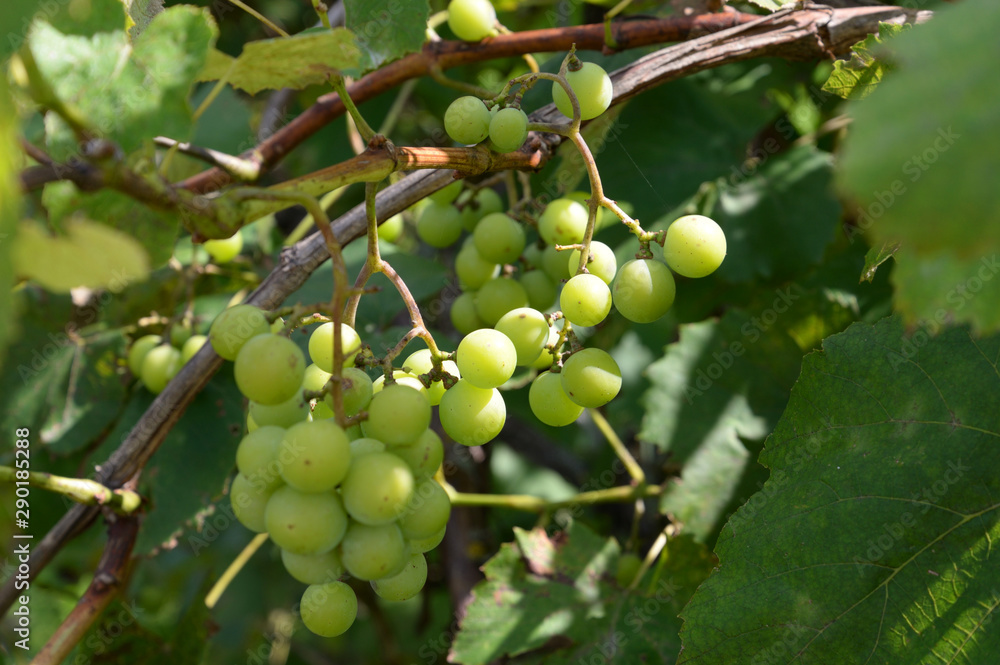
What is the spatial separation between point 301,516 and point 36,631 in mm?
2026

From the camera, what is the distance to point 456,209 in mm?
1361

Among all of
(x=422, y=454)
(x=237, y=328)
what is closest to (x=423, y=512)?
(x=422, y=454)

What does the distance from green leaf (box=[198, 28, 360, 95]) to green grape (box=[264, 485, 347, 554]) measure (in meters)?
0.48

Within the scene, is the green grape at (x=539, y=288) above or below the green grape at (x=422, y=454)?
below

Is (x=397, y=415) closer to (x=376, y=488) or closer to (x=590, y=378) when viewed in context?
(x=376, y=488)

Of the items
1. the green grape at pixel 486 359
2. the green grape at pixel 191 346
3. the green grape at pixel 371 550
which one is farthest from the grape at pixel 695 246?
the green grape at pixel 191 346

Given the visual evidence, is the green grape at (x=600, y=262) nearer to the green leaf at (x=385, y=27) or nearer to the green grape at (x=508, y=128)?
the green grape at (x=508, y=128)

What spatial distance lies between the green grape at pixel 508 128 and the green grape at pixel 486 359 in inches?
10.3

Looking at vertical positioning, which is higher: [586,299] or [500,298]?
[586,299]

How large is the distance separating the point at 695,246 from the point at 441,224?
57cm

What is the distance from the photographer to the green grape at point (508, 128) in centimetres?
93

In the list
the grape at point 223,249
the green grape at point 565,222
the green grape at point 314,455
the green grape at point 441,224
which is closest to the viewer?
the green grape at point 314,455

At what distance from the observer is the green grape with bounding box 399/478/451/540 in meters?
0.82

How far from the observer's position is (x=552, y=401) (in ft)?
3.17
